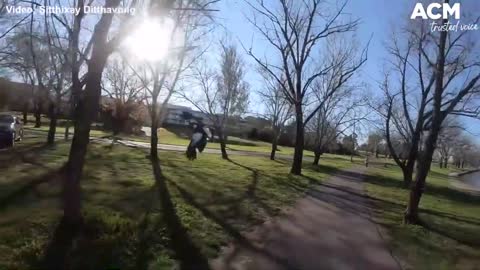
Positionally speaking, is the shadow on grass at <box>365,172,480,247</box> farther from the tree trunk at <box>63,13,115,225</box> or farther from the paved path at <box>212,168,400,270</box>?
the tree trunk at <box>63,13,115,225</box>

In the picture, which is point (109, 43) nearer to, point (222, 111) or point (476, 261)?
point (476, 261)

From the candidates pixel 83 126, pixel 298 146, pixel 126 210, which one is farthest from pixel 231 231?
pixel 298 146

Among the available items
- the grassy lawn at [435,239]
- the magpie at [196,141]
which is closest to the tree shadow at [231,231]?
the grassy lawn at [435,239]

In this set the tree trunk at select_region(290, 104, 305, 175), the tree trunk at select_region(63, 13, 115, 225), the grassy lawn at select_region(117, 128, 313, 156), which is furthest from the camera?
the grassy lawn at select_region(117, 128, 313, 156)

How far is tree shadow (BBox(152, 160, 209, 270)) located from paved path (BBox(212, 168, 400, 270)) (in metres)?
0.26

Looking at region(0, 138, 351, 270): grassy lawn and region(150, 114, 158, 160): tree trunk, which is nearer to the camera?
region(0, 138, 351, 270): grassy lawn

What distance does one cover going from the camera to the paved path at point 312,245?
6527 mm

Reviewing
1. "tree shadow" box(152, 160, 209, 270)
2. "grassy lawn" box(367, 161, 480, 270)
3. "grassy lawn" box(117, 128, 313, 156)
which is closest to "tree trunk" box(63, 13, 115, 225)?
"tree shadow" box(152, 160, 209, 270)

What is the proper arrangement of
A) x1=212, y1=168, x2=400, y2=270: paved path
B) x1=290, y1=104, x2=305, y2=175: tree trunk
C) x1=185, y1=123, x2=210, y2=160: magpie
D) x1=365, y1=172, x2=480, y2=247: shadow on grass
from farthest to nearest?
x1=185, y1=123, x2=210, y2=160: magpie < x1=290, y1=104, x2=305, y2=175: tree trunk < x1=365, y1=172, x2=480, y2=247: shadow on grass < x1=212, y1=168, x2=400, y2=270: paved path

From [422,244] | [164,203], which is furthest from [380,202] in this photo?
[164,203]

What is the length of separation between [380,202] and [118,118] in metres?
43.0

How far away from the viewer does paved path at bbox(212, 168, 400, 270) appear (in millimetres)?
6527

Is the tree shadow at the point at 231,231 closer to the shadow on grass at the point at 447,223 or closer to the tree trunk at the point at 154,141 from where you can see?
the shadow on grass at the point at 447,223

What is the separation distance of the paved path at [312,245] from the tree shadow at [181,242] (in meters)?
0.26
